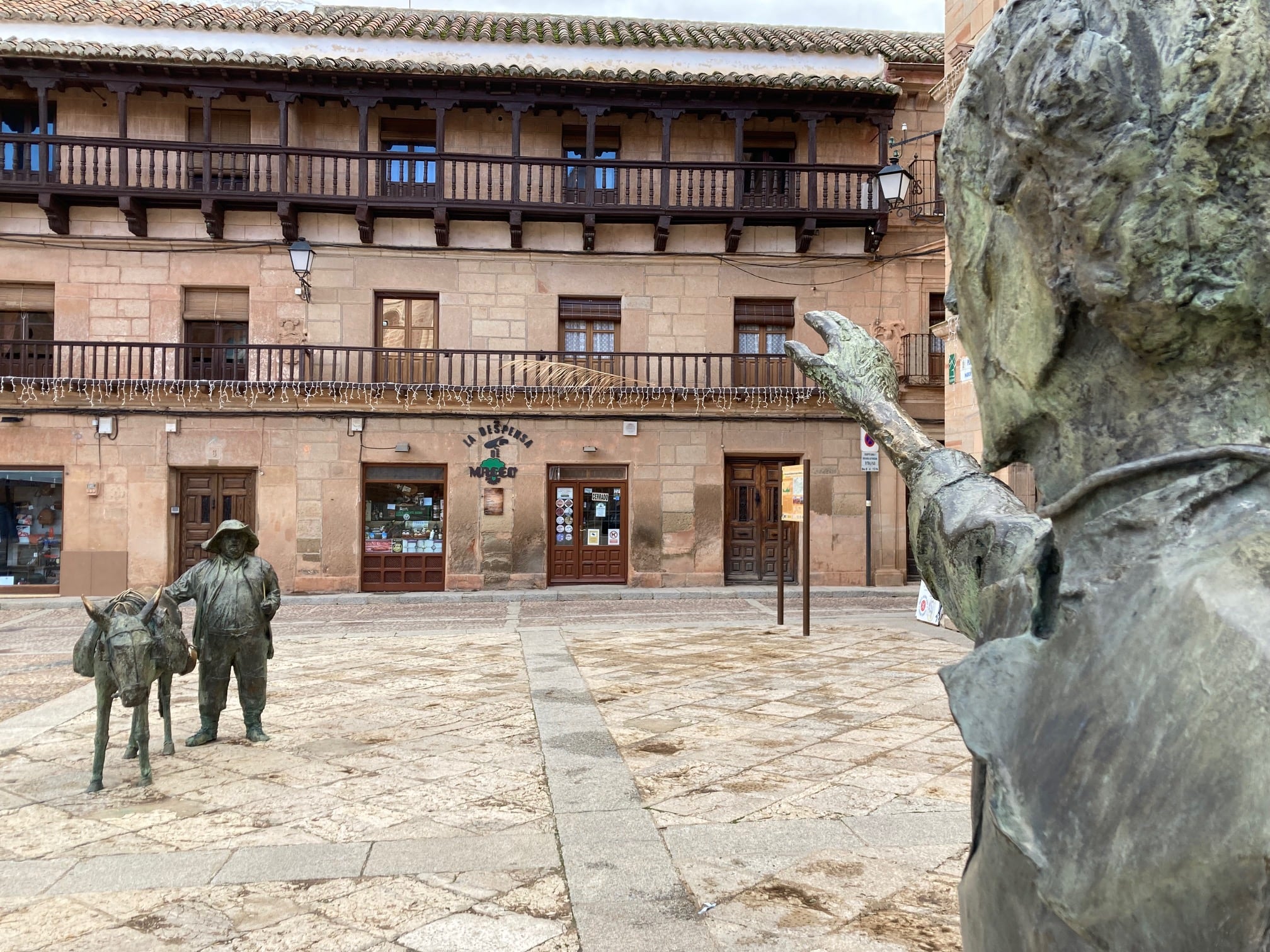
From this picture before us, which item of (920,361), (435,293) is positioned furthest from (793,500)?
(435,293)

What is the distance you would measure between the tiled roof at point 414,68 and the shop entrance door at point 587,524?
23.4ft

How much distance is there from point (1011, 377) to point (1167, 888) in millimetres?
431

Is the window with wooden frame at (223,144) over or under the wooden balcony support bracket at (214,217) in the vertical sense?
over

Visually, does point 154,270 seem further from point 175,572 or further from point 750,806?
point 750,806

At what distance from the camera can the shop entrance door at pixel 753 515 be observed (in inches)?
656

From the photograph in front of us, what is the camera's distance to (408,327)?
53.8ft

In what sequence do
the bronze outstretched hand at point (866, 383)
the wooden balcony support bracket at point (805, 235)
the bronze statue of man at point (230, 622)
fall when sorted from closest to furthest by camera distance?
the bronze outstretched hand at point (866, 383) < the bronze statue of man at point (230, 622) < the wooden balcony support bracket at point (805, 235)

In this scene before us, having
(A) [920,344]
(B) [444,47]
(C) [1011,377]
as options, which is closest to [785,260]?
(A) [920,344]

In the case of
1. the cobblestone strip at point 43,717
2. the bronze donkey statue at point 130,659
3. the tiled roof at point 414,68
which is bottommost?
the cobblestone strip at point 43,717

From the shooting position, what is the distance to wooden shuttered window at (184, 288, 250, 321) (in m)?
15.8

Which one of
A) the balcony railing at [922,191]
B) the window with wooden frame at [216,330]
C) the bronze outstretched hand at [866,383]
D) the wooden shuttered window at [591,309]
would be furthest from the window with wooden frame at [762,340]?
the bronze outstretched hand at [866,383]

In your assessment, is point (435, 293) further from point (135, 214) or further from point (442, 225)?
point (135, 214)

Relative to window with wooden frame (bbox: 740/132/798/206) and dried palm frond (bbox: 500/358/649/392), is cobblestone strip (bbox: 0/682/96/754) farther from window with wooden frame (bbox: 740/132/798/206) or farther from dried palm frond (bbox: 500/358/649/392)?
window with wooden frame (bbox: 740/132/798/206)

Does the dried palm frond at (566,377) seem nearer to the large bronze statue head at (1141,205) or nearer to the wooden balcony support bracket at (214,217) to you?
the wooden balcony support bracket at (214,217)
